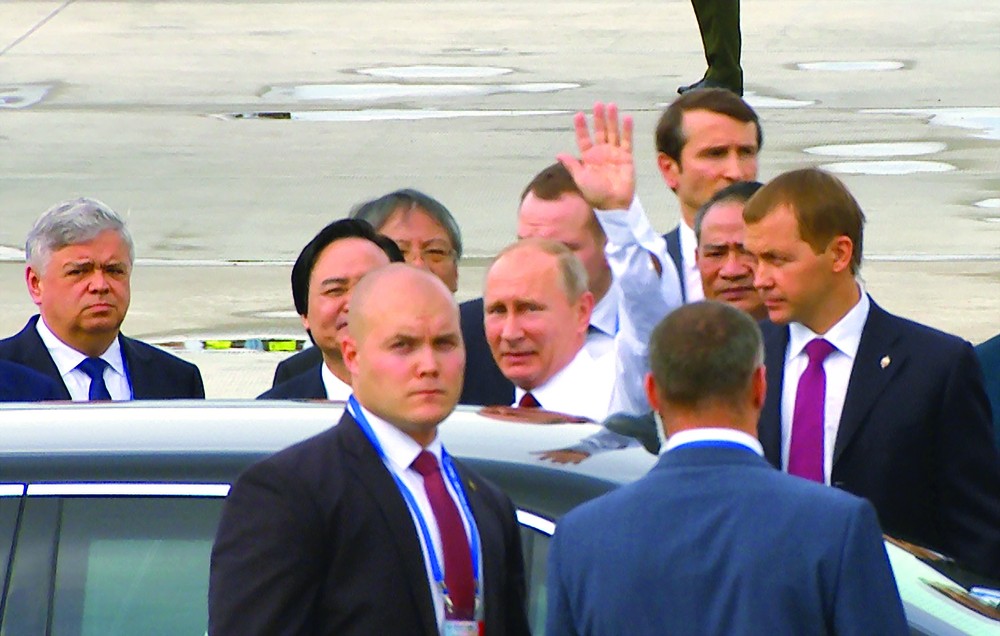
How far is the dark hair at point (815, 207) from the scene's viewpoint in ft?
16.3

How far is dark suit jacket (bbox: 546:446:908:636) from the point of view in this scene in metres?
3.43

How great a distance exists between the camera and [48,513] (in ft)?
13.4

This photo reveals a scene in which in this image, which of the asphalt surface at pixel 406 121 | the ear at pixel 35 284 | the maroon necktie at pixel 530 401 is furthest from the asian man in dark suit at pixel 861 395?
the asphalt surface at pixel 406 121

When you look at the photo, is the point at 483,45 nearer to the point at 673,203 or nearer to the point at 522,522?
the point at 673,203

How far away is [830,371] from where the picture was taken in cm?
502

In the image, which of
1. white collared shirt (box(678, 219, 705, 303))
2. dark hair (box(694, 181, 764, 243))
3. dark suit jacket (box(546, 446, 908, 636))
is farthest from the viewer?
white collared shirt (box(678, 219, 705, 303))

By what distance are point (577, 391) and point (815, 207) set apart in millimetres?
896

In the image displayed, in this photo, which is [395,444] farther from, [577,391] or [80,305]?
[80,305]

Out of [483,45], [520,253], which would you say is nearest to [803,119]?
[483,45]

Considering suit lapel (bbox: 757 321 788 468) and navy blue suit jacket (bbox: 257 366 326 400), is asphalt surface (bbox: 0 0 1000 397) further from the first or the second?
suit lapel (bbox: 757 321 788 468)

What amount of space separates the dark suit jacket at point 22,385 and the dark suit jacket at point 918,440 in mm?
1931

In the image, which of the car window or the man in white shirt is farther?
the man in white shirt

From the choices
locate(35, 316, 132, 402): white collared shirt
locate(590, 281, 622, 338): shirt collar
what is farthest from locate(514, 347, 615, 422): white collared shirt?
locate(35, 316, 132, 402): white collared shirt

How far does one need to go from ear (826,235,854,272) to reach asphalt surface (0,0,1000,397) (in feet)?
16.2
